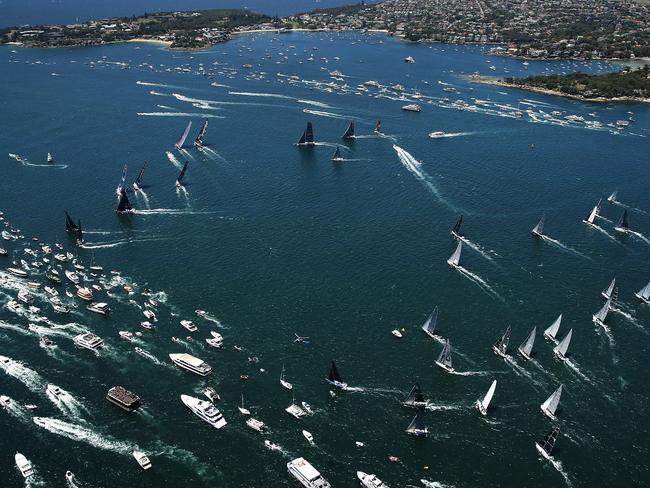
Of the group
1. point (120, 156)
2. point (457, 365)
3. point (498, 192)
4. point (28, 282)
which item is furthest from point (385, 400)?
point (120, 156)

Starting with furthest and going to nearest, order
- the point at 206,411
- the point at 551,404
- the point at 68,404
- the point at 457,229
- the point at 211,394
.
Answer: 1. the point at 457,229
2. the point at 211,394
3. the point at 551,404
4. the point at 68,404
5. the point at 206,411

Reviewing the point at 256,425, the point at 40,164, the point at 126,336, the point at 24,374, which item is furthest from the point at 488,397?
the point at 40,164

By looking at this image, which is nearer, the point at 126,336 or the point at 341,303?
the point at 126,336

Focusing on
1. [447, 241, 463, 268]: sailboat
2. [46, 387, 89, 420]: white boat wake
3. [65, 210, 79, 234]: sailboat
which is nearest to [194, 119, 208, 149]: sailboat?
[65, 210, 79, 234]: sailboat

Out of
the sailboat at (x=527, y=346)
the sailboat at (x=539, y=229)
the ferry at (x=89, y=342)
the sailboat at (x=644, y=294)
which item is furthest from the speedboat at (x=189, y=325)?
the sailboat at (x=644, y=294)

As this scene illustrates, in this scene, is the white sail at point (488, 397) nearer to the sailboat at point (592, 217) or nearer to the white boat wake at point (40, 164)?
the sailboat at point (592, 217)

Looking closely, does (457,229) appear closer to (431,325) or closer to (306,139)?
(431,325)
